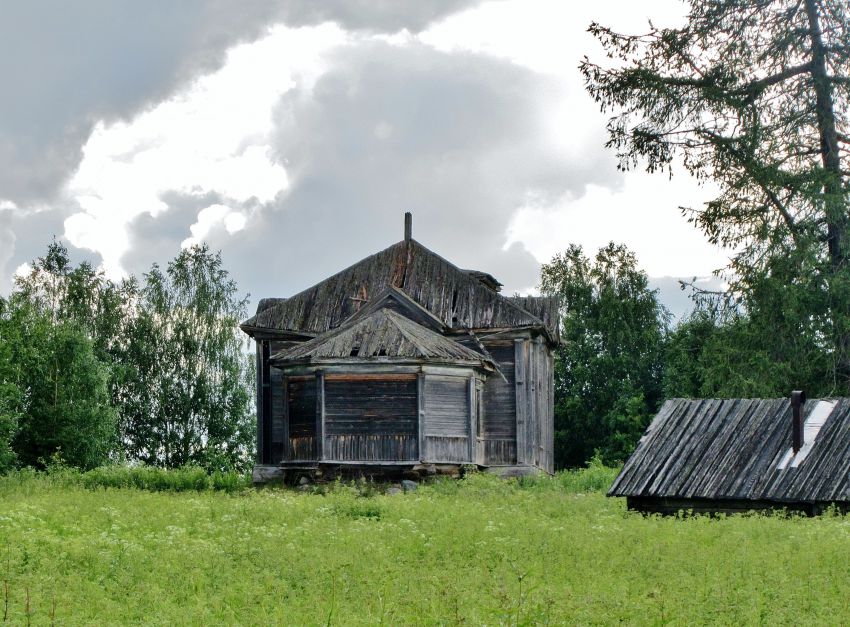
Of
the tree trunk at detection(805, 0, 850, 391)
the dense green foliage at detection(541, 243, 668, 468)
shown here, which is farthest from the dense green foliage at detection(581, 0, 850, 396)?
the dense green foliage at detection(541, 243, 668, 468)

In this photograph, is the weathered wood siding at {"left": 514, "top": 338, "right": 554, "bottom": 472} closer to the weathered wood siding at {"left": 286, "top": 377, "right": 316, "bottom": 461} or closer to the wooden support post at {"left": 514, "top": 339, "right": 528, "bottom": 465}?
the wooden support post at {"left": 514, "top": 339, "right": 528, "bottom": 465}

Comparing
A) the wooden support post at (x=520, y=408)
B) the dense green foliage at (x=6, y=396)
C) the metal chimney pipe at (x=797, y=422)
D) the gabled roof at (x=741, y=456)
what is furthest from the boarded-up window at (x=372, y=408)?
the dense green foliage at (x=6, y=396)

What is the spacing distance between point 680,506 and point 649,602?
10948mm

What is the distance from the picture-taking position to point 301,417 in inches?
1166

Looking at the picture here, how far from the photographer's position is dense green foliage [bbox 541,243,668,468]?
161 ft

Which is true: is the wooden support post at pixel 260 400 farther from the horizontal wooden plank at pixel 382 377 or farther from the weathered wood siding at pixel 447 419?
the weathered wood siding at pixel 447 419

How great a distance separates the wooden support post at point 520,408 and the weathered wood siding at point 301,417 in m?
6.08

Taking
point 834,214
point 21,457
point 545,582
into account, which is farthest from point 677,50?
point 21,457

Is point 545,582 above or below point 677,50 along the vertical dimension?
below

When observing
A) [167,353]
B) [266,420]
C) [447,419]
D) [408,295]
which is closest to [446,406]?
[447,419]

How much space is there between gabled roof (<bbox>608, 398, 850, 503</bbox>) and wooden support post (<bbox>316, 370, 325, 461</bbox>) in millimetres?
9077

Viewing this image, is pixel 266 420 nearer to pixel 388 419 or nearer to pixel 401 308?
pixel 401 308

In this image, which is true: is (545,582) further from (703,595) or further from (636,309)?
(636,309)

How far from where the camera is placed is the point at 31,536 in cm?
1538
